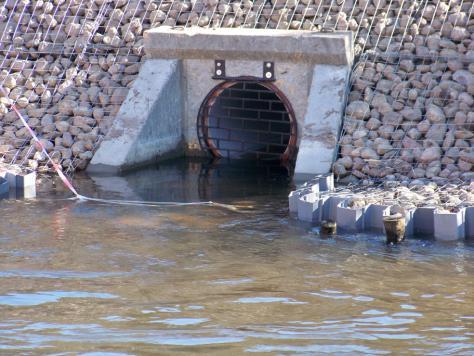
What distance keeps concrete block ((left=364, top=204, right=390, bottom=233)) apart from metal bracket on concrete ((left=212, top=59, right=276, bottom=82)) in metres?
3.85

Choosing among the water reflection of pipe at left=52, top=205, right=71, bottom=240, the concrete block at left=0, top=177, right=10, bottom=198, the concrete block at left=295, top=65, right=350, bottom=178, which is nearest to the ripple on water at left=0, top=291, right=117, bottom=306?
the water reflection of pipe at left=52, top=205, right=71, bottom=240

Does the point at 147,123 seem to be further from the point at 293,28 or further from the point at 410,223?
the point at 410,223

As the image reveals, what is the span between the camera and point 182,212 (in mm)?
11828

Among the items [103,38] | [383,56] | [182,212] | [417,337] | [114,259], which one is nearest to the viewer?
[417,337]

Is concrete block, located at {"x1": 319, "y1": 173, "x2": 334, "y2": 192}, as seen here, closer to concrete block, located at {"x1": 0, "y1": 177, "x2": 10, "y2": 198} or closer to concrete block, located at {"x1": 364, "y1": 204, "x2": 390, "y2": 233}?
concrete block, located at {"x1": 364, "y1": 204, "x2": 390, "y2": 233}

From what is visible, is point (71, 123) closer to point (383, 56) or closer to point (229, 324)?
point (383, 56)

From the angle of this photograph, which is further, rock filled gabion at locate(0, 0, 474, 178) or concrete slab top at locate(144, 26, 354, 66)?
concrete slab top at locate(144, 26, 354, 66)

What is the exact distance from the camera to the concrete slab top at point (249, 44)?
13.7 metres

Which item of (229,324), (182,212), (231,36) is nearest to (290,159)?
(231,36)

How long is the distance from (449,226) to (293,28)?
5.08 metres

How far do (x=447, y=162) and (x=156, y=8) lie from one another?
17.6 ft

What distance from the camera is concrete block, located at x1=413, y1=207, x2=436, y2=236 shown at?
10.7 m

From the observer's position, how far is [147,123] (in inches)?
560

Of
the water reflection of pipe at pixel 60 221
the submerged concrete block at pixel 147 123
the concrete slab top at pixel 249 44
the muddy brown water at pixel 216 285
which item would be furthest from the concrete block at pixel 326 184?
the submerged concrete block at pixel 147 123
